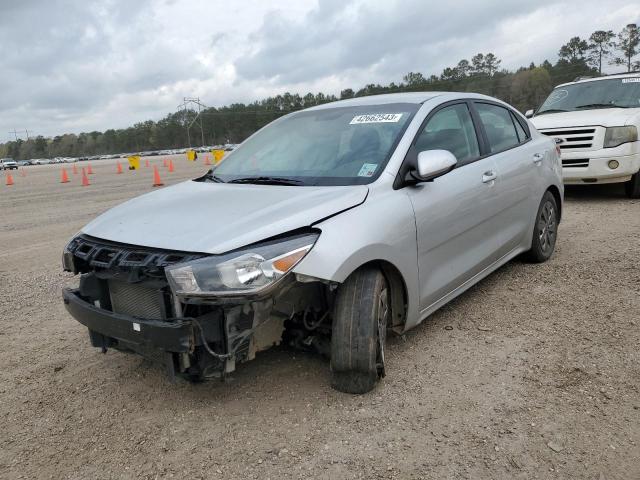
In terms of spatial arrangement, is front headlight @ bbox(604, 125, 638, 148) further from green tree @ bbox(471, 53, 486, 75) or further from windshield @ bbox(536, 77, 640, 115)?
green tree @ bbox(471, 53, 486, 75)

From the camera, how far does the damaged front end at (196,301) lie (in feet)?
8.26

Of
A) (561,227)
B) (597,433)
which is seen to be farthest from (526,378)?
(561,227)

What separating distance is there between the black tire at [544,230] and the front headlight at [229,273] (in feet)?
10.6

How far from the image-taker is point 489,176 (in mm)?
4055

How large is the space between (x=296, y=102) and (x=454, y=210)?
107230 mm

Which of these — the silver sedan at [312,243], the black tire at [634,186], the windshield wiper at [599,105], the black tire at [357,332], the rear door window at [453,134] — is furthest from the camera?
the windshield wiper at [599,105]

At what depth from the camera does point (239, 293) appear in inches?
98.6

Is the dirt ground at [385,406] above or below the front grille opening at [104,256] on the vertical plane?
below

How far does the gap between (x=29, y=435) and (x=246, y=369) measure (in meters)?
1.22

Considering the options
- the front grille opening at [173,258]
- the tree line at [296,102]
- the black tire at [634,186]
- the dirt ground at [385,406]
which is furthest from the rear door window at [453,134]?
the tree line at [296,102]

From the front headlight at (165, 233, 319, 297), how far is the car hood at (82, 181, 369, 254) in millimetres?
70

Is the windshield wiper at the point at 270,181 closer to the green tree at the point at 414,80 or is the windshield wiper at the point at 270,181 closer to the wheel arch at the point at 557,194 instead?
the wheel arch at the point at 557,194

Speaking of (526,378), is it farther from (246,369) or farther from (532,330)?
(246,369)

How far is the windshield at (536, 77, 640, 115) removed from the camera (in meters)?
8.68
